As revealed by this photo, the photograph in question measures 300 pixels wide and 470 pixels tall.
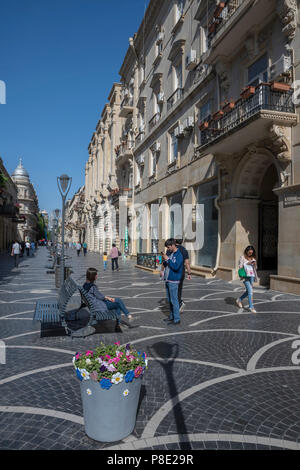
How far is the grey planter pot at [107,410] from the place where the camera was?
2.66 m

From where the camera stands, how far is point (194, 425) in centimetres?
298

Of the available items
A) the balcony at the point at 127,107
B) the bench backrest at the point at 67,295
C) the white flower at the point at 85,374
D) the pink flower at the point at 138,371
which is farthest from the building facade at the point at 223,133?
the white flower at the point at 85,374

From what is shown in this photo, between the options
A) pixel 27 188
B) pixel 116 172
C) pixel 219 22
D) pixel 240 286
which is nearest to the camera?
pixel 240 286

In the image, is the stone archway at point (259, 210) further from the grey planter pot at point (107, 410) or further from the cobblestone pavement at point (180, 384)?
the grey planter pot at point (107, 410)

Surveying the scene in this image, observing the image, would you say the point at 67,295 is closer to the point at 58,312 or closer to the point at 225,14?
the point at 58,312

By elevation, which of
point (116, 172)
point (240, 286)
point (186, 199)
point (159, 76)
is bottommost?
point (240, 286)

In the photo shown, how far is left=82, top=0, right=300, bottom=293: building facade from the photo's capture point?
10336 millimetres

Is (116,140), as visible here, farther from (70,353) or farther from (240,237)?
(70,353)

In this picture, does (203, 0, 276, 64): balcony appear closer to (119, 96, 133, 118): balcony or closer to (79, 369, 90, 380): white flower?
(79, 369, 90, 380): white flower

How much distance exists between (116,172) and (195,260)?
2156 centimetres

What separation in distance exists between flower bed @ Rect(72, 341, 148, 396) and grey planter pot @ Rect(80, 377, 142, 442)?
6 cm
